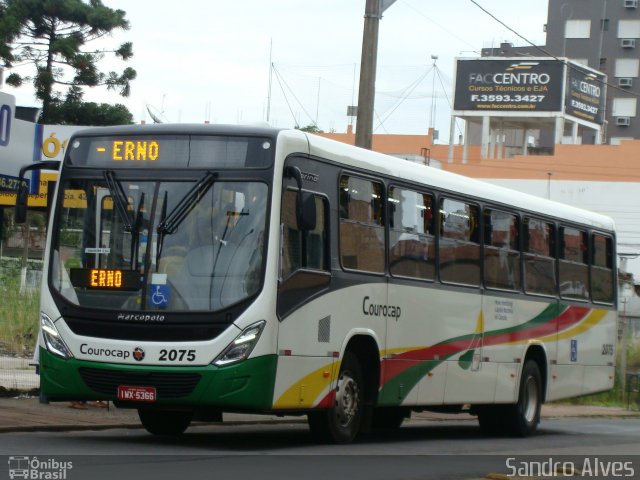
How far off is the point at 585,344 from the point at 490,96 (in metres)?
59.2

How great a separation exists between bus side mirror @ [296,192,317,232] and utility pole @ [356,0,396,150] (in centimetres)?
685

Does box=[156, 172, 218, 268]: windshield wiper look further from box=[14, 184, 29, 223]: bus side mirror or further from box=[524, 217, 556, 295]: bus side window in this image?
box=[524, 217, 556, 295]: bus side window

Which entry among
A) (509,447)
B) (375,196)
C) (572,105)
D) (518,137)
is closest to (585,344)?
(509,447)

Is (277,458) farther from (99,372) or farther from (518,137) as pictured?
(518,137)

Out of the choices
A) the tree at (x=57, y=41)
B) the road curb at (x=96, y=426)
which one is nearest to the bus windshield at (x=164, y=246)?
the road curb at (x=96, y=426)

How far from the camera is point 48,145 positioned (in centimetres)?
2125

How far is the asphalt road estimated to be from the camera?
1077cm

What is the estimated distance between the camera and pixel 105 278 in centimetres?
1285

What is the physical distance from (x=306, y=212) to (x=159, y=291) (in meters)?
1.58

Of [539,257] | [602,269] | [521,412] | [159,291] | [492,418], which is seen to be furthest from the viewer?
[602,269]

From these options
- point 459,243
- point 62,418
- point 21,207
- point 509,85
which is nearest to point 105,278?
point 21,207

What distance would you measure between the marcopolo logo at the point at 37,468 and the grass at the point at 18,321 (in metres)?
13.5

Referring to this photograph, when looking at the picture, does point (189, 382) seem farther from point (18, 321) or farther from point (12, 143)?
point (18, 321)

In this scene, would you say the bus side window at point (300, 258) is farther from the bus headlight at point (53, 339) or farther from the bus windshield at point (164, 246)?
the bus headlight at point (53, 339)
